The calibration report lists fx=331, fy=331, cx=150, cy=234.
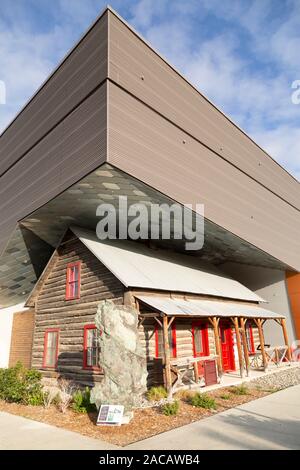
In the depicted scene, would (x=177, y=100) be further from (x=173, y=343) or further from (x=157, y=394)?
(x=157, y=394)

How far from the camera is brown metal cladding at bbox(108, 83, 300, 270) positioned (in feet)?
39.2

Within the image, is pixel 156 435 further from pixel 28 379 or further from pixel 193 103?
pixel 193 103

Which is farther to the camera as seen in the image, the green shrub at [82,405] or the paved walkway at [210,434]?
the green shrub at [82,405]

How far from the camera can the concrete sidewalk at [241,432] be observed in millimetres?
6423

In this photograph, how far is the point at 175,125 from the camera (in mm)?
14781

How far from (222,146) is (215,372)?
11.4m

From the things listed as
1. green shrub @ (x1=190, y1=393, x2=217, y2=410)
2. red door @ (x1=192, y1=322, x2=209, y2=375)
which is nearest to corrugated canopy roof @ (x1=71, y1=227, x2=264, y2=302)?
red door @ (x1=192, y1=322, x2=209, y2=375)

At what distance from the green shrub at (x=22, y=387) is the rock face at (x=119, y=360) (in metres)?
3.51

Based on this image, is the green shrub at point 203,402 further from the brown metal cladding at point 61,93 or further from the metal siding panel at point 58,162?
the brown metal cladding at point 61,93

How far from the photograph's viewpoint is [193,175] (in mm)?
15281

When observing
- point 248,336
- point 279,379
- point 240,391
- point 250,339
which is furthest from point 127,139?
point 250,339

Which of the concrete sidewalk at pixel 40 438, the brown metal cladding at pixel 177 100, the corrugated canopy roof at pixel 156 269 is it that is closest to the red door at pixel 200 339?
the corrugated canopy roof at pixel 156 269
